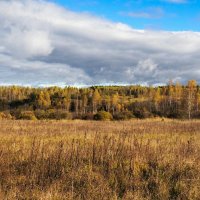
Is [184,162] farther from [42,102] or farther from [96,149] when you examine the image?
[42,102]

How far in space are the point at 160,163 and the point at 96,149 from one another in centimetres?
203

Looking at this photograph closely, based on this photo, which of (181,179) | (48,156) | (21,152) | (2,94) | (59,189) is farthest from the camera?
(2,94)

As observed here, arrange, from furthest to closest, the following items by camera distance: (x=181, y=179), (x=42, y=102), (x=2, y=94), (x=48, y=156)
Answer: (x=2, y=94)
(x=42, y=102)
(x=48, y=156)
(x=181, y=179)

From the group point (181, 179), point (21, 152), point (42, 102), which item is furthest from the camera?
point (42, 102)

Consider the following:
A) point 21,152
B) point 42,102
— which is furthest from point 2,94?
point 21,152

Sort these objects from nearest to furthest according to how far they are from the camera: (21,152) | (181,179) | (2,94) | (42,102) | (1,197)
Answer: (1,197), (181,179), (21,152), (42,102), (2,94)

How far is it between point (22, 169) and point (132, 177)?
271 cm

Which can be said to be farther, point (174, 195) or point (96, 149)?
point (96, 149)

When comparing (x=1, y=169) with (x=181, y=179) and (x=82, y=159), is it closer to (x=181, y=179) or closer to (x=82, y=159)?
(x=82, y=159)

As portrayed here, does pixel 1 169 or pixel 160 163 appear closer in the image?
pixel 1 169

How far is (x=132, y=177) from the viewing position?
26.5ft

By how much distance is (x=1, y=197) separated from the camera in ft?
20.6

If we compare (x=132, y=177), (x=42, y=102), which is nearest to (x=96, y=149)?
(x=132, y=177)

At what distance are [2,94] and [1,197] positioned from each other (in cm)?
16258
